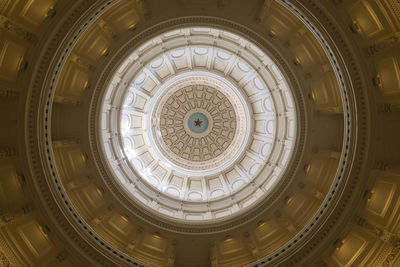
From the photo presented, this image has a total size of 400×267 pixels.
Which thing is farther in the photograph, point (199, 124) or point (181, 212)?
point (199, 124)

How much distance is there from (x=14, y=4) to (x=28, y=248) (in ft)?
34.5

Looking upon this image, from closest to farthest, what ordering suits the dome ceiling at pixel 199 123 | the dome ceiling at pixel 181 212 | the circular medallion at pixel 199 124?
1. the dome ceiling at pixel 181 212
2. the dome ceiling at pixel 199 123
3. the circular medallion at pixel 199 124

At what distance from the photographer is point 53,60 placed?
1315 centimetres

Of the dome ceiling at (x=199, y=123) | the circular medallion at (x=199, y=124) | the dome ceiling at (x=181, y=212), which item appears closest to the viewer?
the dome ceiling at (x=181, y=212)

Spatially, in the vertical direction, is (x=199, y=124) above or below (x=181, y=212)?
above

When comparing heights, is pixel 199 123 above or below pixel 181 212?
above

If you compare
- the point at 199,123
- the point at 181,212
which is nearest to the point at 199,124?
the point at 199,123

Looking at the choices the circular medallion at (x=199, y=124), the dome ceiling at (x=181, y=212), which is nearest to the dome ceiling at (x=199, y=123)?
the circular medallion at (x=199, y=124)

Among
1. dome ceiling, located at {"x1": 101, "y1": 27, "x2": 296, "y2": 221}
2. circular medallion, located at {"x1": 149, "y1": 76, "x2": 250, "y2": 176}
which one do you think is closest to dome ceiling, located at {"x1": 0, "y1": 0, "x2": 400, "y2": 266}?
dome ceiling, located at {"x1": 101, "y1": 27, "x2": 296, "y2": 221}

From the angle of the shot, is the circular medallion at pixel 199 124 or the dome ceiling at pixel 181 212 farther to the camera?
the circular medallion at pixel 199 124

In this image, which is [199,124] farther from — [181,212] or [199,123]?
[181,212]

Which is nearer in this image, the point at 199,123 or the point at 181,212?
the point at 181,212

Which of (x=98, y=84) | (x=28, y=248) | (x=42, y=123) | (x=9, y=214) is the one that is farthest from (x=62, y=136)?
(x=28, y=248)

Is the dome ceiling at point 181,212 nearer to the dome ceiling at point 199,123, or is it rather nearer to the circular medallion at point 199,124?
the dome ceiling at point 199,123
